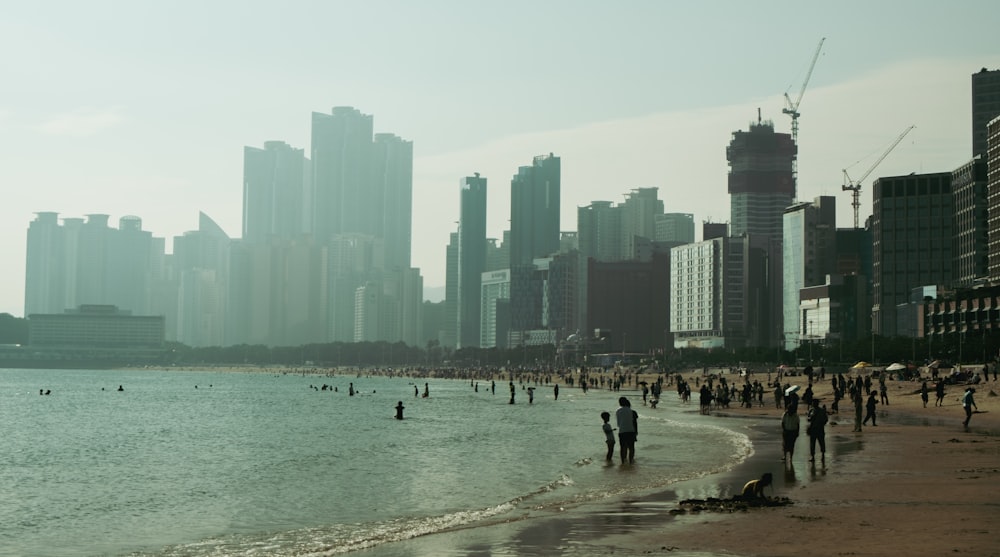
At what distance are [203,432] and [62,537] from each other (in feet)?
160

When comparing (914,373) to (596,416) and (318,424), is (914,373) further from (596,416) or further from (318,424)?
(318,424)

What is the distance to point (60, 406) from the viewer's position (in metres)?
128

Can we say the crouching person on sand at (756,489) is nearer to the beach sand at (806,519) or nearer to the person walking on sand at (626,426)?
the beach sand at (806,519)

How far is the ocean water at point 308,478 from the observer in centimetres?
2888

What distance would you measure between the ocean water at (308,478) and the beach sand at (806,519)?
2.31 m

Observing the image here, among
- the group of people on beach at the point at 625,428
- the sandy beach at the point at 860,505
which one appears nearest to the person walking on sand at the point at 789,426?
the sandy beach at the point at 860,505

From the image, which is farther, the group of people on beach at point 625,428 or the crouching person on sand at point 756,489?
the group of people on beach at point 625,428

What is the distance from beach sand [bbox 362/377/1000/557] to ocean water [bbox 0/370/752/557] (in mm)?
2310

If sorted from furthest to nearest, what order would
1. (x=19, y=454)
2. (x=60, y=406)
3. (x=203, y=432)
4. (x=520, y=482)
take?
(x=60, y=406) → (x=203, y=432) → (x=19, y=454) → (x=520, y=482)

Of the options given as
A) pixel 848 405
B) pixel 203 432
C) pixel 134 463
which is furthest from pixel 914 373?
pixel 134 463

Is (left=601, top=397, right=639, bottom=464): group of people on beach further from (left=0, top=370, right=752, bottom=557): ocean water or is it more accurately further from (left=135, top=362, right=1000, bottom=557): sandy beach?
(left=135, top=362, right=1000, bottom=557): sandy beach

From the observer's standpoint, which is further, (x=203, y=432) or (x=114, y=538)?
(x=203, y=432)

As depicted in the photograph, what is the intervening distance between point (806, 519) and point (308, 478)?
77.4 feet

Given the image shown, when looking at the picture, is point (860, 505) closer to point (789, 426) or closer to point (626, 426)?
point (789, 426)
